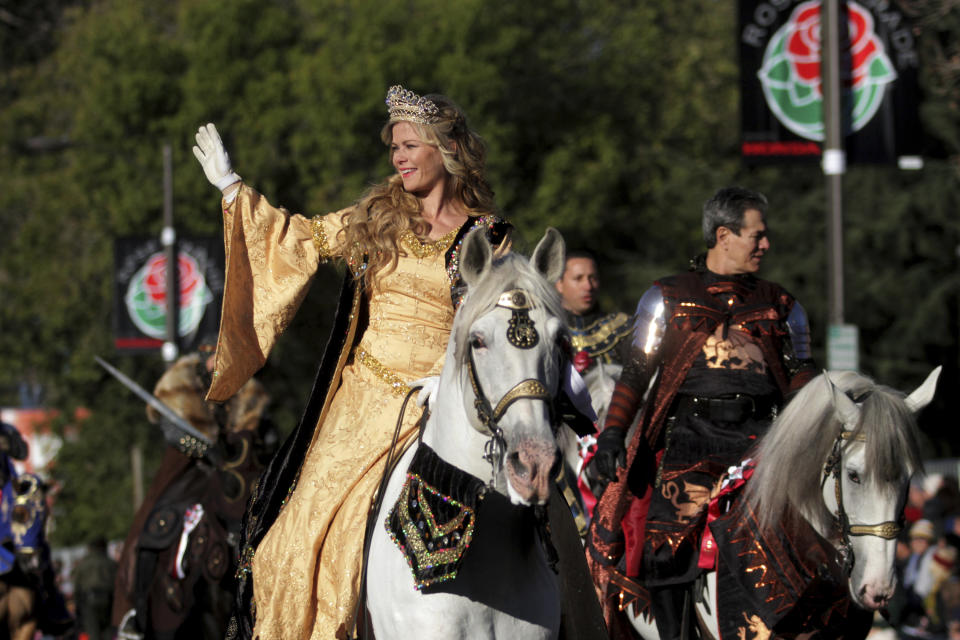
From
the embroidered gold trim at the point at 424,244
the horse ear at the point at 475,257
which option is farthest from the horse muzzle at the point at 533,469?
the embroidered gold trim at the point at 424,244

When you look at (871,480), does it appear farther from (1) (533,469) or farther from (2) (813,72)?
(2) (813,72)

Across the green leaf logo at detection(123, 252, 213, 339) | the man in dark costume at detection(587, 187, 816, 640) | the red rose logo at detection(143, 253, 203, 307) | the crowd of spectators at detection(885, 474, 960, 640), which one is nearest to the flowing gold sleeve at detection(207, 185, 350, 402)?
the man in dark costume at detection(587, 187, 816, 640)

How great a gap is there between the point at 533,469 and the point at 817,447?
2.44 m

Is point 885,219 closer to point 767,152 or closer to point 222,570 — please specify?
point 767,152

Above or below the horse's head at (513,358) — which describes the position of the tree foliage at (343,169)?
above

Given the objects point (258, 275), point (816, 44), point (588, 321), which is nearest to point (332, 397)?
point (258, 275)

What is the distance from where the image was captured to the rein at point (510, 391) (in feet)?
15.0

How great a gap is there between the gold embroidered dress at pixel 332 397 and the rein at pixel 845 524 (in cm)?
180

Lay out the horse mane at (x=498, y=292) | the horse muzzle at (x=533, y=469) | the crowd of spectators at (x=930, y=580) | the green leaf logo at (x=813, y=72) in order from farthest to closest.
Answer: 1. the crowd of spectators at (x=930, y=580)
2. the green leaf logo at (x=813, y=72)
3. the horse mane at (x=498, y=292)
4. the horse muzzle at (x=533, y=469)

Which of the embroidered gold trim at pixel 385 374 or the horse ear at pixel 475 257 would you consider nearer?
the horse ear at pixel 475 257

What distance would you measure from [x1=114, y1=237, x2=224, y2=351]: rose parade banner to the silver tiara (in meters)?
14.8

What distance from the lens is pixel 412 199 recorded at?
19.5ft

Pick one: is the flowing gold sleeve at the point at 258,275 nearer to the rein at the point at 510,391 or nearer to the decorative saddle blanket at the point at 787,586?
the rein at the point at 510,391

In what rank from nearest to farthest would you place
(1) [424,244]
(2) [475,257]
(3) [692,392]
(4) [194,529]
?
(2) [475,257] < (1) [424,244] < (3) [692,392] < (4) [194,529]
